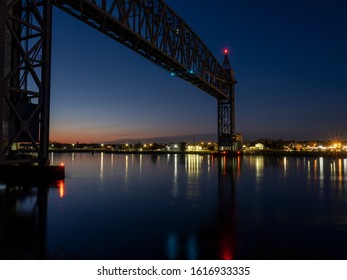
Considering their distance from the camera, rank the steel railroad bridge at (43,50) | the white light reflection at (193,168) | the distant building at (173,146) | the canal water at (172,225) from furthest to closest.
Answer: the distant building at (173,146), the white light reflection at (193,168), the steel railroad bridge at (43,50), the canal water at (172,225)

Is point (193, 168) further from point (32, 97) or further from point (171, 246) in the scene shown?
point (171, 246)

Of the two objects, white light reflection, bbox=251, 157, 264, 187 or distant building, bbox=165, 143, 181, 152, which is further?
distant building, bbox=165, 143, 181, 152

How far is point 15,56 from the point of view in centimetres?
2017

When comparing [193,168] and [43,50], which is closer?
[43,50]

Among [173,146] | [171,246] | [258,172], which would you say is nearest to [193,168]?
[258,172]

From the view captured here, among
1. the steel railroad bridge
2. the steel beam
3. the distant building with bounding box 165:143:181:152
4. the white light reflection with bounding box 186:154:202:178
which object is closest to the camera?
the steel railroad bridge

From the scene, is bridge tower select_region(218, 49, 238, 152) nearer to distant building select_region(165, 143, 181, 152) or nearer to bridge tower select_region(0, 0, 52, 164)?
bridge tower select_region(0, 0, 52, 164)

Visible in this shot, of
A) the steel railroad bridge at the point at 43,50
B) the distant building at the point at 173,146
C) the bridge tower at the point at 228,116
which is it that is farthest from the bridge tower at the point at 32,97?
the distant building at the point at 173,146

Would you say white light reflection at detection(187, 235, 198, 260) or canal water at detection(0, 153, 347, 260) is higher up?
white light reflection at detection(187, 235, 198, 260)

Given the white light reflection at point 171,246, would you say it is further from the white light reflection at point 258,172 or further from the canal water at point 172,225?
the white light reflection at point 258,172

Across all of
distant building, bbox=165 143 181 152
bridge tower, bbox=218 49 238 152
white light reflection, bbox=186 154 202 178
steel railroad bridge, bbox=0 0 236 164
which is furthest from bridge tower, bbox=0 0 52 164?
distant building, bbox=165 143 181 152

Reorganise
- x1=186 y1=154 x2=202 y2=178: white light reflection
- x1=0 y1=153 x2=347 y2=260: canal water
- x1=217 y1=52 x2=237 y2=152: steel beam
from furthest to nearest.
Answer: x1=217 y1=52 x2=237 y2=152: steel beam, x1=186 y1=154 x2=202 y2=178: white light reflection, x1=0 y1=153 x2=347 y2=260: canal water
